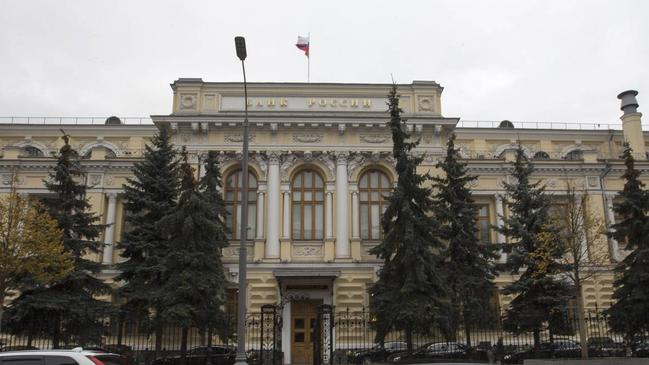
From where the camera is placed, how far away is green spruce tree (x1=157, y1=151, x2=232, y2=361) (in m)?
21.1

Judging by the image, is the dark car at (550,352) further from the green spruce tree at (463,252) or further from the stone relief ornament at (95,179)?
the stone relief ornament at (95,179)

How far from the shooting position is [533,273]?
79.9 ft

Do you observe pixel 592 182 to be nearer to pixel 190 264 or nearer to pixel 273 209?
pixel 273 209

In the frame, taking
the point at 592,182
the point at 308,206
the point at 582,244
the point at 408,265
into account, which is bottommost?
the point at 408,265

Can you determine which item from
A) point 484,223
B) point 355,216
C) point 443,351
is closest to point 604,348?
point 443,351

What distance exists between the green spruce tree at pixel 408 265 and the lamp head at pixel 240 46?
33.4ft

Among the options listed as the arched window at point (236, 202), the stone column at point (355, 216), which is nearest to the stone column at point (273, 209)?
the arched window at point (236, 202)

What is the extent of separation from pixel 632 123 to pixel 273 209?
1093 inches

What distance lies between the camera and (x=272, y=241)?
3069 centimetres

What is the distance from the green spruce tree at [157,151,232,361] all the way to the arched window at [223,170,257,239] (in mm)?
8685

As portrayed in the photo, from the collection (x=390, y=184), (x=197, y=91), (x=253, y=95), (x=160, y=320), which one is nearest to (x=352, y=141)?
(x=390, y=184)

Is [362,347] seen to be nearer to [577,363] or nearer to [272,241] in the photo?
[272,241]

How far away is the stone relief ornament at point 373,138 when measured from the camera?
3219 centimetres

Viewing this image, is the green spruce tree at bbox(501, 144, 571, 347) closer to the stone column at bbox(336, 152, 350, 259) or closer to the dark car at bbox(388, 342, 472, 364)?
the dark car at bbox(388, 342, 472, 364)
